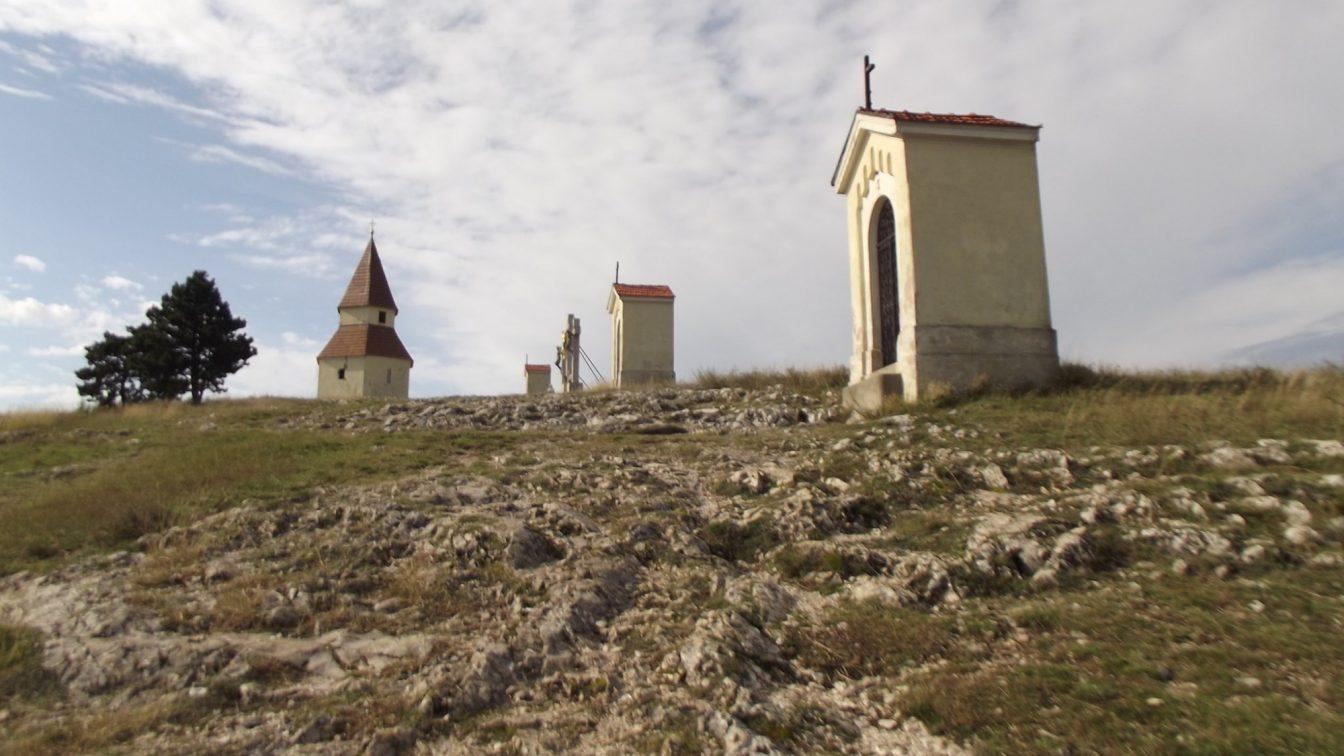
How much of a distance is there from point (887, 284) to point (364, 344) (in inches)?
978

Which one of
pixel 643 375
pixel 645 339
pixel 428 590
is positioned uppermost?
pixel 645 339

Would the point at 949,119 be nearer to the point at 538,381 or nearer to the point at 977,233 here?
the point at 977,233

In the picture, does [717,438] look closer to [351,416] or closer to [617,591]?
[617,591]

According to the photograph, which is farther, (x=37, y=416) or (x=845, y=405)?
(x=37, y=416)

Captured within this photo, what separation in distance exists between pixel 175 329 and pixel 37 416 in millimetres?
21254

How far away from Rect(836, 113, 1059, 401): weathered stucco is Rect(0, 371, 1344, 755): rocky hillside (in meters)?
2.23

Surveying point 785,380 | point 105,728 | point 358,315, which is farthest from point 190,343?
point 105,728

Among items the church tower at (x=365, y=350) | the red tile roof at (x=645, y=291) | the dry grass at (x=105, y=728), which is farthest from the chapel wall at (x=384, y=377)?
the dry grass at (x=105, y=728)

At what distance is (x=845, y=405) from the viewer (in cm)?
1332

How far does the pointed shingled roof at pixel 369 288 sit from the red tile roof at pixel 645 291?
1381cm

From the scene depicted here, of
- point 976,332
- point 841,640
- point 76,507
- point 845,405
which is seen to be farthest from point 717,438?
point 76,507

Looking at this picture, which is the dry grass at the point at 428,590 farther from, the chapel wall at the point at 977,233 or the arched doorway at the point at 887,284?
the arched doorway at the point at 887,284

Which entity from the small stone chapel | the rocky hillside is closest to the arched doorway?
the small stone chapel

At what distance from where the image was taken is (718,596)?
237 inches
